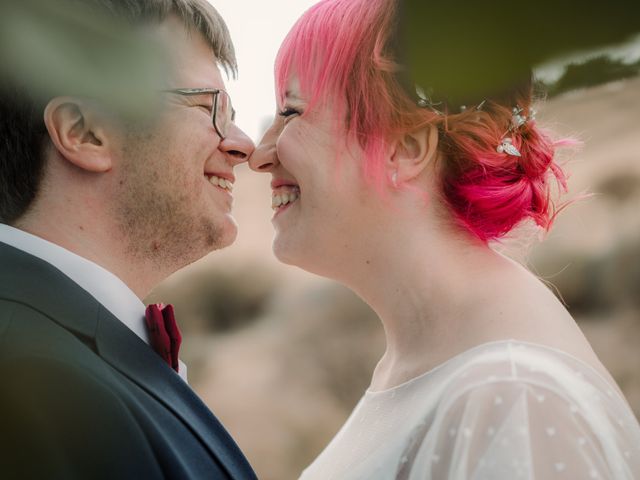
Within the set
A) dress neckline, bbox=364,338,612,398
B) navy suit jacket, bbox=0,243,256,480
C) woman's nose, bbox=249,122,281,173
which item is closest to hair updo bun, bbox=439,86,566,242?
dress neckline, bbox=364,338,612,398

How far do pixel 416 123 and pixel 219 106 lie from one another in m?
0.78

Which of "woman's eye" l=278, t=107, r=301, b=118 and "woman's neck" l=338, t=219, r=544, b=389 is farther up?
"woman's eye" l=278, t=107, r=301, b=118

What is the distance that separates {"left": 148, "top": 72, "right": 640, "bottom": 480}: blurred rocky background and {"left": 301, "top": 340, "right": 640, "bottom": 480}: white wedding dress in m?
5.27

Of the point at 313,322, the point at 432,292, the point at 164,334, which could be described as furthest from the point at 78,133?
the point at 313,322

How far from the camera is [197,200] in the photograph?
7.43 ft

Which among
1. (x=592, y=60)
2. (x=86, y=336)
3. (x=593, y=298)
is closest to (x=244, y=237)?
(x=593, y=298)

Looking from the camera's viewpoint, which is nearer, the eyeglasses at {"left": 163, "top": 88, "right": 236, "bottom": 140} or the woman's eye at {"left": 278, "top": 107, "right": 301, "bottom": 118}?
the woman's eye at {"left": 278, "top": 107, "right": 301, "bottom": 118}

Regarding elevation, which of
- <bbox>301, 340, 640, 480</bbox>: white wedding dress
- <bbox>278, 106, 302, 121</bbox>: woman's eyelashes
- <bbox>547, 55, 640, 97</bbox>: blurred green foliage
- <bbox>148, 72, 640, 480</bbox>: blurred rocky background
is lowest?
<bbox>148, 72, 640, 480</bbox>: blurred rocky background

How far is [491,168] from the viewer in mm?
1916

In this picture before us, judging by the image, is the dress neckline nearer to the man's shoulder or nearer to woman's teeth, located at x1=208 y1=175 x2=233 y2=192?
the man's shoulder

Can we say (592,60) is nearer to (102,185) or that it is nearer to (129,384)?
(129,384)

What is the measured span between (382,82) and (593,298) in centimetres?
586

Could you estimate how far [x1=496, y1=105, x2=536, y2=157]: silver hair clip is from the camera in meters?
1.91

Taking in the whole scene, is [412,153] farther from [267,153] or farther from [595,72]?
[595,72]
